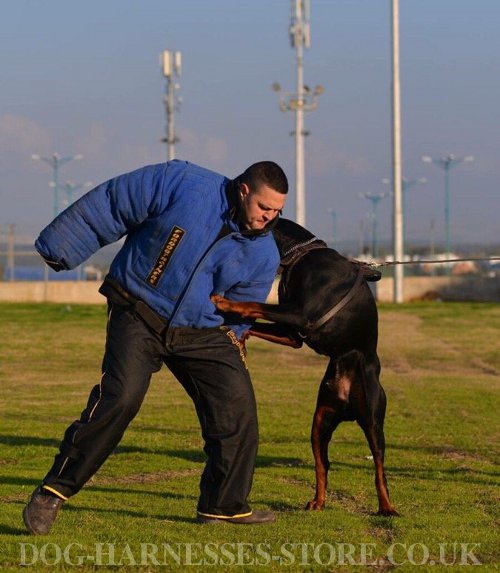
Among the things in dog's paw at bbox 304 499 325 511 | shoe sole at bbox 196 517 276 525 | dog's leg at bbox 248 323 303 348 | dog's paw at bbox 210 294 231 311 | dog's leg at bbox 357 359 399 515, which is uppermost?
dog's paw at bbox 210 294 231 311

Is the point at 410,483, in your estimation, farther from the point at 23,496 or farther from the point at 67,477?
the point at 67,477

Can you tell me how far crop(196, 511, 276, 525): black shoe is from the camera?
7.16 metres

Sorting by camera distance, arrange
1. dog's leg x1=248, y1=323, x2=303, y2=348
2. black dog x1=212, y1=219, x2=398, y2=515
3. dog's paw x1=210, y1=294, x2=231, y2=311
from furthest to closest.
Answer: dog's leg x1=248, y1=323, x2=303, y2=348 → black dog x1=212, y1=219, x2=398, y2=515 → dog's paw x1=210, y1=294, x2=231, y2=311

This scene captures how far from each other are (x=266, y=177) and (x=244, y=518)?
6.27 feet

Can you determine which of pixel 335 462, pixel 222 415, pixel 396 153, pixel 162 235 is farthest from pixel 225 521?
pixel 396 153

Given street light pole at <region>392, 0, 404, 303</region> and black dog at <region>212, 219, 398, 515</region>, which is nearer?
black dog at <region>212, 219, 398, 515</region>

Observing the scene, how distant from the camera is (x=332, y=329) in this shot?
7688 millimetres

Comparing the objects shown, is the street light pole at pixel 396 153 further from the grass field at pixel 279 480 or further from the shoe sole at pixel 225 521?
the shoe sole at pixel 225 521

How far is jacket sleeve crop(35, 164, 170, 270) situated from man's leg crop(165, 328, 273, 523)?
0.75 meters

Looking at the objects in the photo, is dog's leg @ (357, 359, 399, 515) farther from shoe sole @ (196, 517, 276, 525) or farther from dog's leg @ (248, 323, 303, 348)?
shoe sole @ (196, 517, 276, 525)

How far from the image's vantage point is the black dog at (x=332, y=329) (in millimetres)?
7664

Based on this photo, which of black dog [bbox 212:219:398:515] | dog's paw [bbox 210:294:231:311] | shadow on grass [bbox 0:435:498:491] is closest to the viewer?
dog's paw [bbox 210:294:231:311]

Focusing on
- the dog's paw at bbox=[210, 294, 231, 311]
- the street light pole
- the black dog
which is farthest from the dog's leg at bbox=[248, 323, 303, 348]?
the street light pole

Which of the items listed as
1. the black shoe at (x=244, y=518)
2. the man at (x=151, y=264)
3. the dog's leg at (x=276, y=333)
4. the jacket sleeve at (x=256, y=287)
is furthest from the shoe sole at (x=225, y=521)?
the dog's leg at (x=276, y=333)
